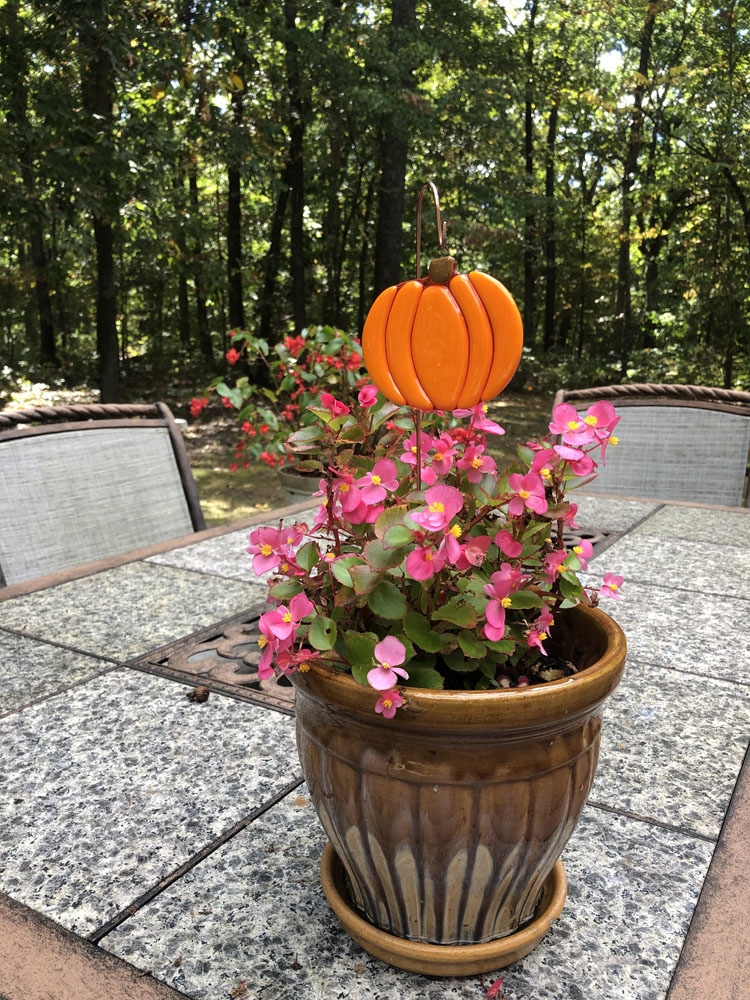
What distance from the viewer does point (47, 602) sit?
62.5 inches

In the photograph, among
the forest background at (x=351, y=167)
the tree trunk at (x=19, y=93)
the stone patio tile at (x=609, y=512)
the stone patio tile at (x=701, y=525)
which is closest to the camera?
the stone patio tile at (x=701, y=525)

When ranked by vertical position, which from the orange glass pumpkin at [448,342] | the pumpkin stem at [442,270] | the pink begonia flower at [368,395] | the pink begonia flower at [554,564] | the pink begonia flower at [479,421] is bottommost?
the pink begonia flower at [554,564]

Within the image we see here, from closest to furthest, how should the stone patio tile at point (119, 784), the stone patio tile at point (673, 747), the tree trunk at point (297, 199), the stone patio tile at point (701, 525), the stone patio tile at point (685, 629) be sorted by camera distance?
the stone patio tile at point (119, 784) < the stone patio tile at point (673, 747) < the stone patio tile at point (685, 629) < the stone patio tile at point (701, 525) < the tree trunk at point (297, 199)

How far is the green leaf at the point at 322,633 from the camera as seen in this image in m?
0.61

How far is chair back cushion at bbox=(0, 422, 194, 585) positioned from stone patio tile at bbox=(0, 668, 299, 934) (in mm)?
758

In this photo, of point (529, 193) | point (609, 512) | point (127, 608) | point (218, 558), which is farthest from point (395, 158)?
point (127, 608)

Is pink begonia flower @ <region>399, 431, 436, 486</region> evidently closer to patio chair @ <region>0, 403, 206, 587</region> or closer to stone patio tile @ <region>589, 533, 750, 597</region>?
stone patio tile @ <region>589, 533, 750, 597</region>

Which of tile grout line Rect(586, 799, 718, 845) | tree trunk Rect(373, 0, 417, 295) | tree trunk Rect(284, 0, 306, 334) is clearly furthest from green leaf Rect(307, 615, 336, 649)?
tree trunk Rect(284, 0, 306, 334)

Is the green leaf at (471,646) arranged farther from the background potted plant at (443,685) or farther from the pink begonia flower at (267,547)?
the pink begonia flower at (267,547)

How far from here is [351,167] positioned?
Answer: 12.6 meters

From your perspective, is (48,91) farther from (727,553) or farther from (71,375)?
(71,375)

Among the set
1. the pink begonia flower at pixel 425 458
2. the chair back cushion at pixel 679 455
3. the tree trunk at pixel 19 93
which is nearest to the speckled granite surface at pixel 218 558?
the pink begonia flower at pixel 425 458

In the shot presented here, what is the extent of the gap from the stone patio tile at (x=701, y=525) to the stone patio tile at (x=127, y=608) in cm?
117

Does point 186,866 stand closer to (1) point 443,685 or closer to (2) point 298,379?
(1) point 443,685
